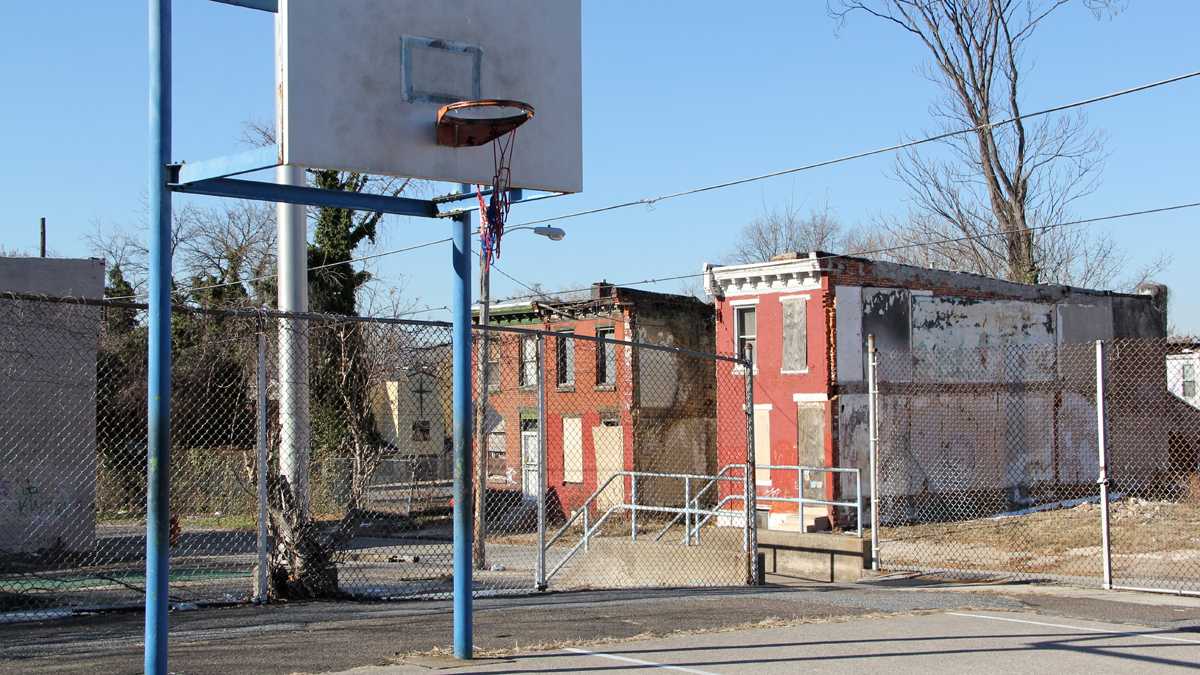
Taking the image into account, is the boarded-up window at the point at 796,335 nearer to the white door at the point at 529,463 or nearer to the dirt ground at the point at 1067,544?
the dirt ground at the point at 1067,544

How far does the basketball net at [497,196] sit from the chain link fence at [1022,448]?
15.0 metres

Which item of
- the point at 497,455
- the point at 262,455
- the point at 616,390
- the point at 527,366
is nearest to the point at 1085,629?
Result: the point at 262,455

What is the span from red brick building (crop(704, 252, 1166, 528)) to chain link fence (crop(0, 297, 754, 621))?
5.45 ft

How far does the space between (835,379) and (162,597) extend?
858 inches

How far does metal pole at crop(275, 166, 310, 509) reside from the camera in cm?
1252

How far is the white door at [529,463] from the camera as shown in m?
35.5

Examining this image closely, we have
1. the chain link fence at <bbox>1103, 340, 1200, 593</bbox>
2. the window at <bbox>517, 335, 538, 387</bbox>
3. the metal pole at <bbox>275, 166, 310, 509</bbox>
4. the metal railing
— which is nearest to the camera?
the metal pole at <bbox>275, 166, 310, 509</bbox>

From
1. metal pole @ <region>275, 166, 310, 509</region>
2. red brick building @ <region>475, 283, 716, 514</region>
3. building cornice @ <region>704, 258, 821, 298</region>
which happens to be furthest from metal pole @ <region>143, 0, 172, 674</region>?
red brick building @ <region>475, 283, 716, 514</region>

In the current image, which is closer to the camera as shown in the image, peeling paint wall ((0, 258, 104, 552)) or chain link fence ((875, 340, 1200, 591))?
peeling paint wall ((0, 258, 104, 552))

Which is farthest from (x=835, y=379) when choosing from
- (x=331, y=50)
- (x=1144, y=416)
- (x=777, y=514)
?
(x=331, y=50)

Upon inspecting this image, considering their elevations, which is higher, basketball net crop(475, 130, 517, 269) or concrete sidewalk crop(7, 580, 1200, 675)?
basketball net crop(475, 130, 517, 269)

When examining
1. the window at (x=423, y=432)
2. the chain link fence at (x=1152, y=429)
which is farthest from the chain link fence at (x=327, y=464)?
the chain link fence at (x=1152, y=429)

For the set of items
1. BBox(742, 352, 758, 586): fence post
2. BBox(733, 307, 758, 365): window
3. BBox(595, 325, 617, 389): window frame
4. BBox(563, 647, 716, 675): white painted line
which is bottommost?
BBox(563, 647, 716, 675): white painted line

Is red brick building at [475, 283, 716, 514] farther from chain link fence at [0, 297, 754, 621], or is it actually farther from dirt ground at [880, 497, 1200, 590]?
dirt ground at [880, 497, 1200, 590]
